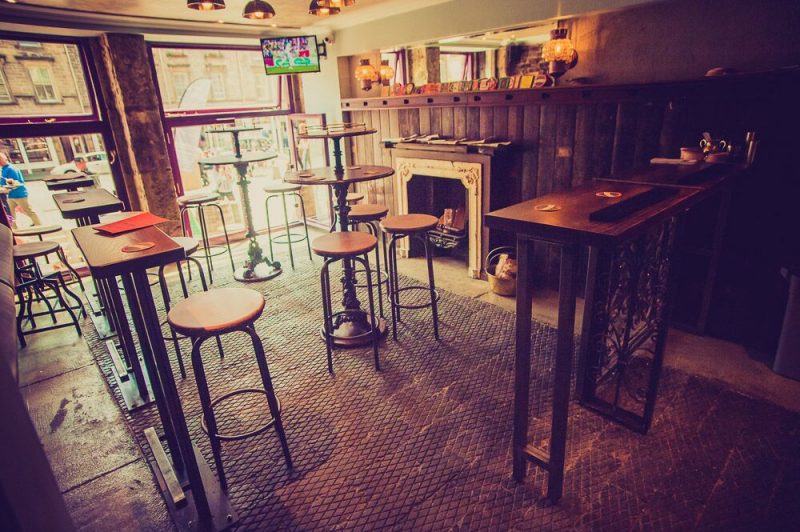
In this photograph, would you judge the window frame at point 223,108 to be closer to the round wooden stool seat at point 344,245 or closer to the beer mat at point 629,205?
the round wooden stool seat at point 344,245

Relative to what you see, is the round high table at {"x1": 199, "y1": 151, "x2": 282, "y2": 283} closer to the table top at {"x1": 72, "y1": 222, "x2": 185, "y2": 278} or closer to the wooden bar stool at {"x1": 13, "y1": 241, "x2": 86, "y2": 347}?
the wooden bar stool at {"x1": 13, "y1": 241, "x2": 86, "y2": 347}

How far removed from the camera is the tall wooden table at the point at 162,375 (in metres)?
1.56

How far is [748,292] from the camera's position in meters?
2.87

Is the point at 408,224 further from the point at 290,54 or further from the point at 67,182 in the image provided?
the point at 290,54

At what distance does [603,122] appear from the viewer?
130 inches

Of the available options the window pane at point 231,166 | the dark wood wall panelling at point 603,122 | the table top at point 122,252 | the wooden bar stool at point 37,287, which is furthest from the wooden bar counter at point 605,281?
the window pane at point 231,166

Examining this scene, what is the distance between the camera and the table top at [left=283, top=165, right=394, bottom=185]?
2936 millimetres

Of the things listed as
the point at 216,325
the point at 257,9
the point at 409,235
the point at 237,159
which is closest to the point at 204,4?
the point at 257,9

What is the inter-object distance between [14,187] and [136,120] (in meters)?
1.38

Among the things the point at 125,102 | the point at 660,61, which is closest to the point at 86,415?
the point at 125,102

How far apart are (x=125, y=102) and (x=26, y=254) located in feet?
7.52

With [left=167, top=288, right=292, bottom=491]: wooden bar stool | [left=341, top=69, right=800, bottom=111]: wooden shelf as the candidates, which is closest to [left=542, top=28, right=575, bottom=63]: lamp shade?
[left=341, top=69, right=800, bottom=111]: wooden shelf

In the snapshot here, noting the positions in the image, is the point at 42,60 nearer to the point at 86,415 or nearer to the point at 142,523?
the point at 86,415

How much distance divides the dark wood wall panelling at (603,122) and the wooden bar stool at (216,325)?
108 inches
